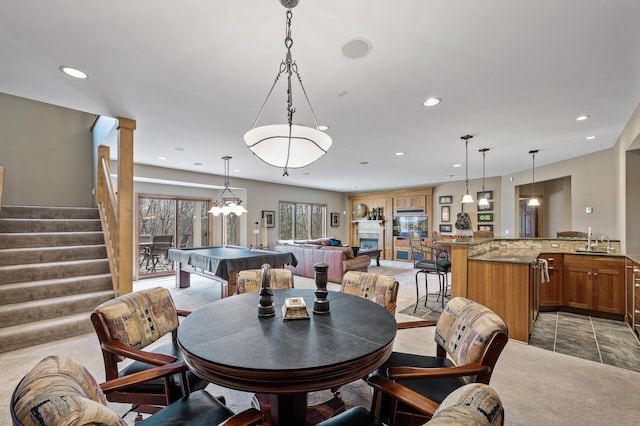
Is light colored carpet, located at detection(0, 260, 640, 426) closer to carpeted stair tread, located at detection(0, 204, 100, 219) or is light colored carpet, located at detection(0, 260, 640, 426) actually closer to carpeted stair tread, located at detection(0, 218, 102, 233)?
carpeted stair tread, located at detection(0, 218, 102, 233)

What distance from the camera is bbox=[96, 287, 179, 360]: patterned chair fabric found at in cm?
161

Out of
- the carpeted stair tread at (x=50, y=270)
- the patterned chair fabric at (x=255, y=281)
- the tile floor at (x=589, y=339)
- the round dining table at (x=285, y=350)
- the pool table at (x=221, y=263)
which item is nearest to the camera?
the round dining table at (x=285, y=350)

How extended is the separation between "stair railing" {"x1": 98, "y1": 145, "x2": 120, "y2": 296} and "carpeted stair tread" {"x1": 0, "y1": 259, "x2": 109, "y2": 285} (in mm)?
256

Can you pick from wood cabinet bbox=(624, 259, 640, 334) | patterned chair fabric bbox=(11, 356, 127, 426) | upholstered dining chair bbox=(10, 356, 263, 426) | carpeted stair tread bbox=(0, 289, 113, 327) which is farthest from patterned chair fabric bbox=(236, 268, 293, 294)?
wood cabinet bbox=(624, 259, 640, 334)

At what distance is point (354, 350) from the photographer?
1.26 metres

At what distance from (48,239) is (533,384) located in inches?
236

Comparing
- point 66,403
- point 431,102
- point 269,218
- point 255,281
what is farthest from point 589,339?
point 269,218

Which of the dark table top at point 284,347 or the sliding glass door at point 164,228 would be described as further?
the sliding glass door at point 164,228

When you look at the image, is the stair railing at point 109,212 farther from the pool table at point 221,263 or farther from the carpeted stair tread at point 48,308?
the pool table at point 221,263

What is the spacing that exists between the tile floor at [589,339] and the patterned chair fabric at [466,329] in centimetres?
226

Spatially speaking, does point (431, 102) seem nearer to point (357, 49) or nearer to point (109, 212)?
point (357, 49)

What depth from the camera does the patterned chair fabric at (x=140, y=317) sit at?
1.61m

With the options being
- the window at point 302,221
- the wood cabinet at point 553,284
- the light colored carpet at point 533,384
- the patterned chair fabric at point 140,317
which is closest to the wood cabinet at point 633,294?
the wood cabinet at point 553,284

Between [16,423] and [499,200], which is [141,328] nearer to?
[16,423]
